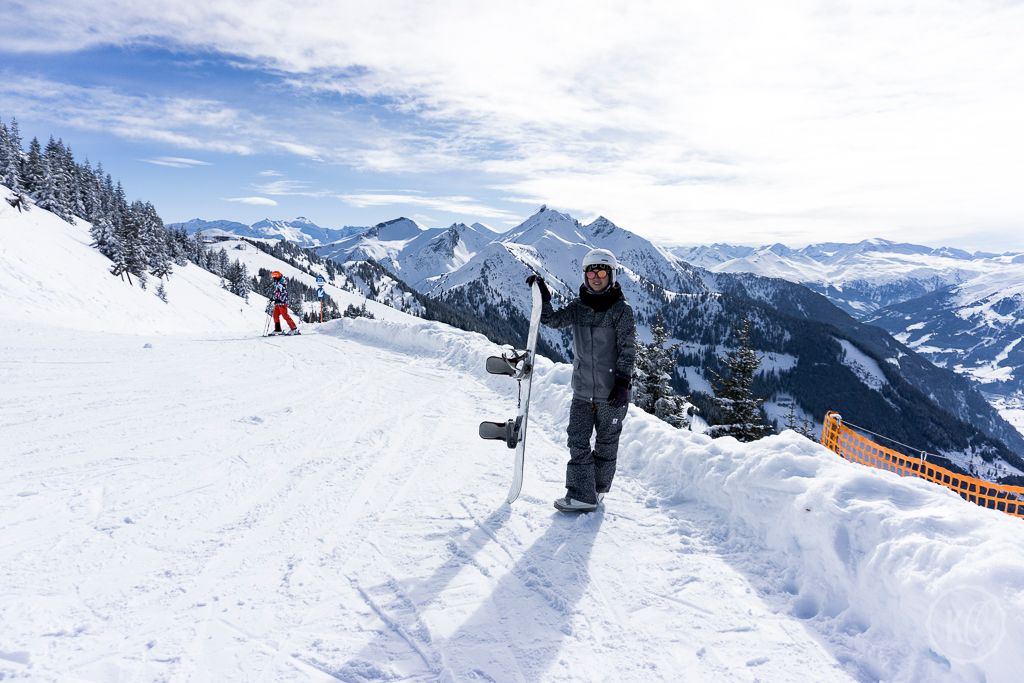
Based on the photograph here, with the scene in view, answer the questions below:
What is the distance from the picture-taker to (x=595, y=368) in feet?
17.5

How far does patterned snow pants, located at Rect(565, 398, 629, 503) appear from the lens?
212 inches

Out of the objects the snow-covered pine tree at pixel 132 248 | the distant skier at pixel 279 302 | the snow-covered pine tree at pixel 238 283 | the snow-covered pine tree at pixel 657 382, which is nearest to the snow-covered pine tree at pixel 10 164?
the snow-covered pine tree at pixel 132 248

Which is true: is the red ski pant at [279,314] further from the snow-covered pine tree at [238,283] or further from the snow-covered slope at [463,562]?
the snow-covered pine tree at [238,283]

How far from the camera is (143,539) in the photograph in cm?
426

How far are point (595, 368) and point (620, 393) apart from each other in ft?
1.31

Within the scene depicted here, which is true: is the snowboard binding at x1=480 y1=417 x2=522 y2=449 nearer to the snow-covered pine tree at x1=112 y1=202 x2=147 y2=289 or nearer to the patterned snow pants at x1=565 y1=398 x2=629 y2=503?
the patterned snow pants at x1=565 y1=398 x2=629 y2=503

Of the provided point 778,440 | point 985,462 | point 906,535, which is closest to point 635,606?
point 906,535

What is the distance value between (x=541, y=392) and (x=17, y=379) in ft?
30.7

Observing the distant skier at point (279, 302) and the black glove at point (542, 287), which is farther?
the distant skier at point (279, 302)

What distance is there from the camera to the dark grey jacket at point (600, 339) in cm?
523

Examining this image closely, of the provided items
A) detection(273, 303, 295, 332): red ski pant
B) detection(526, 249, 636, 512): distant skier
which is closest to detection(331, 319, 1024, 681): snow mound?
detection(526, 249, 636, 512): distant skier

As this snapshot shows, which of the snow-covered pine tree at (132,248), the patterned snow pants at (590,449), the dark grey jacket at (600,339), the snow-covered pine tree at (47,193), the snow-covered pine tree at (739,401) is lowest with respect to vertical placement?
the snow-covered pine tree at (739,401)

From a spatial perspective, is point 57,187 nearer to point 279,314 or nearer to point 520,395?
point 279,314

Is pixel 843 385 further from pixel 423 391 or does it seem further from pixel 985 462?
pixel 423 391
